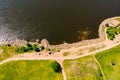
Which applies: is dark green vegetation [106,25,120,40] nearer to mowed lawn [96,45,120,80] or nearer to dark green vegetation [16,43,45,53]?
mowed lawn [96,45,120,80]

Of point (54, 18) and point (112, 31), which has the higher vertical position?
point (54, 18)

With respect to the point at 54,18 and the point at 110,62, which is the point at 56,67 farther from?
the point at 54,18

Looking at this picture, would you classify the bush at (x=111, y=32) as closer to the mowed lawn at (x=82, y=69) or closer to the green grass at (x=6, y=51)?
the mowed lawn at (x=82, y=69)

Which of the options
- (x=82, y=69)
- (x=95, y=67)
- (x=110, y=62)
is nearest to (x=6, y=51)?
(x=82, y=69)

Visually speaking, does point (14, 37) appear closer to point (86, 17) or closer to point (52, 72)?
point (52, 72)

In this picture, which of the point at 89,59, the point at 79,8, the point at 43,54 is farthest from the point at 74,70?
the point at 79,8

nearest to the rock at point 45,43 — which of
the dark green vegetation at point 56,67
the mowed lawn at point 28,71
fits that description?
the mowed lawn at point 28,71

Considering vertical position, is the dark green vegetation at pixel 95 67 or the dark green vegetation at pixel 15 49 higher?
the dark green vegetation at pixel 15 49
